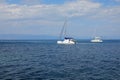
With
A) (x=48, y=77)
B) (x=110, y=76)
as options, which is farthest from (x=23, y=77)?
(x=110, y=76)

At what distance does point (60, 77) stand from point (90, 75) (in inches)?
236

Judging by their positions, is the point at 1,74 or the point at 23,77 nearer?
the point at 23,77

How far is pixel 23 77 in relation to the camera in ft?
141

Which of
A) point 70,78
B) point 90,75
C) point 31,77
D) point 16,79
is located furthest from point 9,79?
point 90,75

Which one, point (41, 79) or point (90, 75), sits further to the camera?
point (90, 75)

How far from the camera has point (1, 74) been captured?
4575cm

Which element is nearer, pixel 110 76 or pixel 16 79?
pixel 16 79

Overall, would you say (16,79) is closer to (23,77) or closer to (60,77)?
(23,77)

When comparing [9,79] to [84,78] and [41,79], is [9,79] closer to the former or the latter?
[41,79]

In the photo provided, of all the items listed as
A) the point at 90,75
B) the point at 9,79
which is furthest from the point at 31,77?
the point at 90,75

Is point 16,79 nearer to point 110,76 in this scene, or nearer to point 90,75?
point 90,75

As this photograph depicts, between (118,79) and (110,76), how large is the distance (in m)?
3.24

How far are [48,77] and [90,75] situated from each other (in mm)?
8046

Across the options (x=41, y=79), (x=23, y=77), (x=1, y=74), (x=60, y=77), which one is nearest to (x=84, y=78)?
(x=60, y=77)
